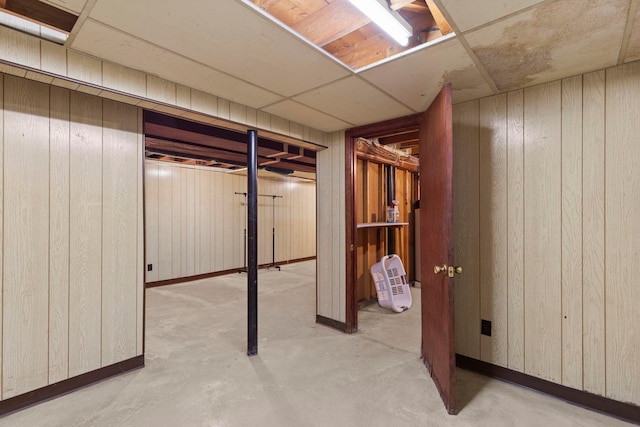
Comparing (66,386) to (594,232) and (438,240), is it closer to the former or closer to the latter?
(438,240)

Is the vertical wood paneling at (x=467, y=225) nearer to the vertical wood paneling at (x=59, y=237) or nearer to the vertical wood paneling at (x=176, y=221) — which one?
the vertical wood paneling at (x=59, y=237)

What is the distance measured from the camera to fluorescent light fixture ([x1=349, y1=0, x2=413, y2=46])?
4.25 feet

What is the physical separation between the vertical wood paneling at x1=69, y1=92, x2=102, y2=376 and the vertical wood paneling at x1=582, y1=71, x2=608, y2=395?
11.1 ft

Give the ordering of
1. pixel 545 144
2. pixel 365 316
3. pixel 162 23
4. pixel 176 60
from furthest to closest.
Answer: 1. pixel 365 316
2. pixel 545 144
3. pixel 176 60
4. pixel 162 23

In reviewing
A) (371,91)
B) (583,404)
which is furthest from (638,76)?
(583,404)

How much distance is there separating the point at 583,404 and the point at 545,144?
1.75 m

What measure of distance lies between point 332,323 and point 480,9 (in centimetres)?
297

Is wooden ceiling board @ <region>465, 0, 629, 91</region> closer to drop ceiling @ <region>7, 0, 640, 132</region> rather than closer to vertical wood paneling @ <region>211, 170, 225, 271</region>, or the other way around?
drop ceiling @ <region>7, 0, 640, 132</region>

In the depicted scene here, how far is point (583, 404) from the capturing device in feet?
6.27

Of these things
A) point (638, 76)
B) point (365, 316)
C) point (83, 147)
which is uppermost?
point (638, 76)

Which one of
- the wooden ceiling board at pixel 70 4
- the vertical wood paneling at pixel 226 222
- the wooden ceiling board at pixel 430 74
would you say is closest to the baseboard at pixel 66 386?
the wooden ceiling board at pixel 70 4

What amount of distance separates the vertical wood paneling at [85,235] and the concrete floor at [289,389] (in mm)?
A: 301

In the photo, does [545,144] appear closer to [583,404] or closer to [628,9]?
[628,9]

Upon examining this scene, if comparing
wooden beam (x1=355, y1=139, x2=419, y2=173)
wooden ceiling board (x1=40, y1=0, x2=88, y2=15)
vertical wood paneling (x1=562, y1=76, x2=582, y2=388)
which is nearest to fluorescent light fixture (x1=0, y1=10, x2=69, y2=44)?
wooden ceiling board (x1=40, y1=0, x2=88, y2=15)
